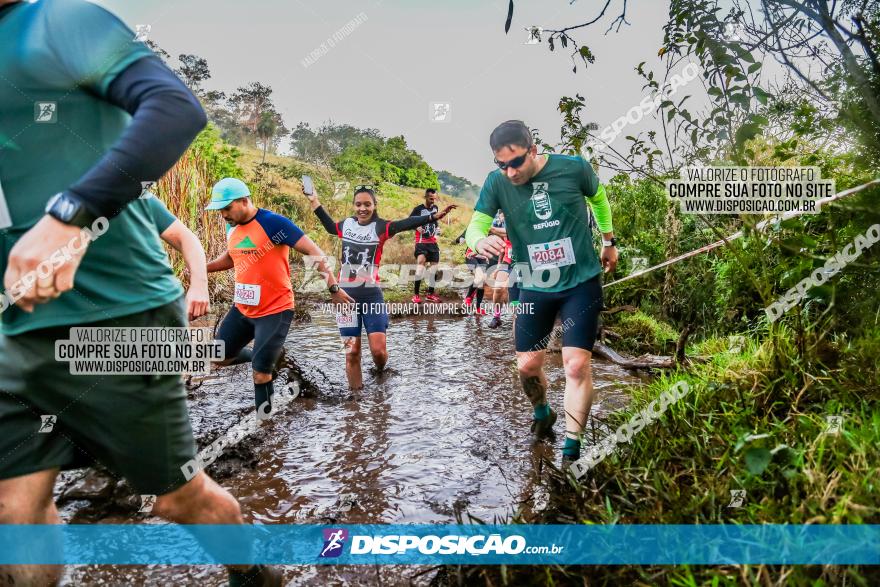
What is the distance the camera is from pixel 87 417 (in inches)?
65.4

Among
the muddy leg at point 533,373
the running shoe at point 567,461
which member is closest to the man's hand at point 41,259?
the running shoe at point 567,461

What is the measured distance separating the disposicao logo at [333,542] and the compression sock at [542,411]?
1.88 metres

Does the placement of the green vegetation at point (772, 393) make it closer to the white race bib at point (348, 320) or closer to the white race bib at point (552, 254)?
the white race bib at point (552, 254)

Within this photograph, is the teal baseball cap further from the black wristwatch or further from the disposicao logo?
the black wristwatch

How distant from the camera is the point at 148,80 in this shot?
1.37 m

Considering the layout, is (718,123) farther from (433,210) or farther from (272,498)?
(433,210)

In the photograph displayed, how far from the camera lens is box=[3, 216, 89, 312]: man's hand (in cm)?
124

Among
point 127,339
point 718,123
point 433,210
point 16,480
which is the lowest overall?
point 16,480

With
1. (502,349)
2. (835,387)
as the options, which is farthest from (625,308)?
(835,387)

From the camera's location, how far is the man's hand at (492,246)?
10.5 ft

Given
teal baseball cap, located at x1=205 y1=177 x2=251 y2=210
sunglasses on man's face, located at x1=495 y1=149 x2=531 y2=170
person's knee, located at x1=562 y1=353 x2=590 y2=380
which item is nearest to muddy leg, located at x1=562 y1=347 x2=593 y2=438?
person's knee, located at x1=562 y1=353 x2=590 y2=380

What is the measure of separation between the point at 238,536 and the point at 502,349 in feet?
19.3

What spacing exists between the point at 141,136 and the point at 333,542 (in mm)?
2270

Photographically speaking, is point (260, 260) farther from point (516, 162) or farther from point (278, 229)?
point (516, 162)
